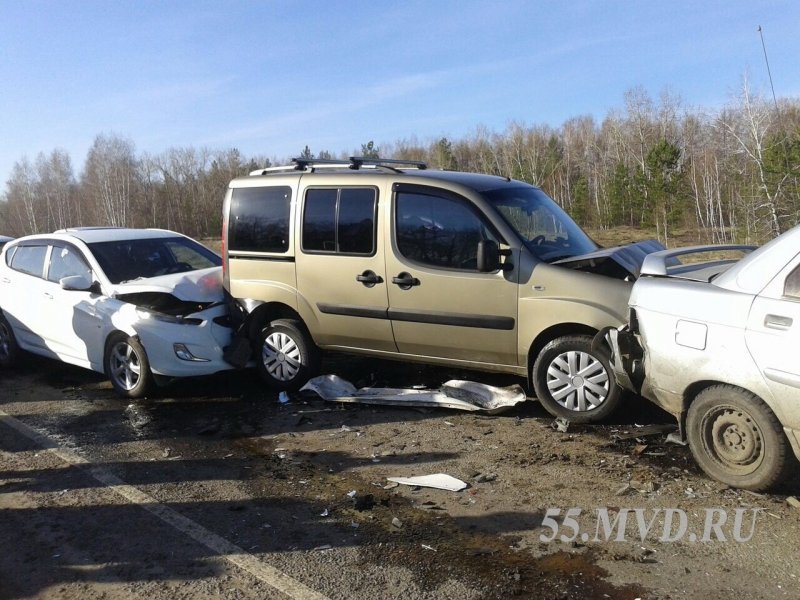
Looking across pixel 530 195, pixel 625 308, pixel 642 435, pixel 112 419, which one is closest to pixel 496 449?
pixel 642 435

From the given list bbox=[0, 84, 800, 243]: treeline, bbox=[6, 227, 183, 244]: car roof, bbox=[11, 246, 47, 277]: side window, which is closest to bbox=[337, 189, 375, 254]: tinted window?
bbox=[6, 227, 183, 244]: car roof

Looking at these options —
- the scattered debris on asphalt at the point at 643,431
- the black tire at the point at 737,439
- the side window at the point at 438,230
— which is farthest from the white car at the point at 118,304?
the black tire at the point at 737,439

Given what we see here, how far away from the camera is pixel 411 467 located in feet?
16.0

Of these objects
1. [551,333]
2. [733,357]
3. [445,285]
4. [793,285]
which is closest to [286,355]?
[445,285]

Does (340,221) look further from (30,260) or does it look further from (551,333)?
(30,260)

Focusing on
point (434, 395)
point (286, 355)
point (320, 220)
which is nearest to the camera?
point (434, 395)

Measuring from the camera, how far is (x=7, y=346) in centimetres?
873

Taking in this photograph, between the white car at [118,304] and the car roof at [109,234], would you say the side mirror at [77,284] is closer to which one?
the white car at [118,304]

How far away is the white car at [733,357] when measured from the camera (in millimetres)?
3762

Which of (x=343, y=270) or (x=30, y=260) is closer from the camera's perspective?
(x=343, y=270)

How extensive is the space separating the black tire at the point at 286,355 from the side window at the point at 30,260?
10.5ft

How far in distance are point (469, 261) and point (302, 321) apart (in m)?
2.10

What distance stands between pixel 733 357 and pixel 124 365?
594 cm

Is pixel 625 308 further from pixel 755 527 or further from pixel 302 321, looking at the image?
pixel 302 321
